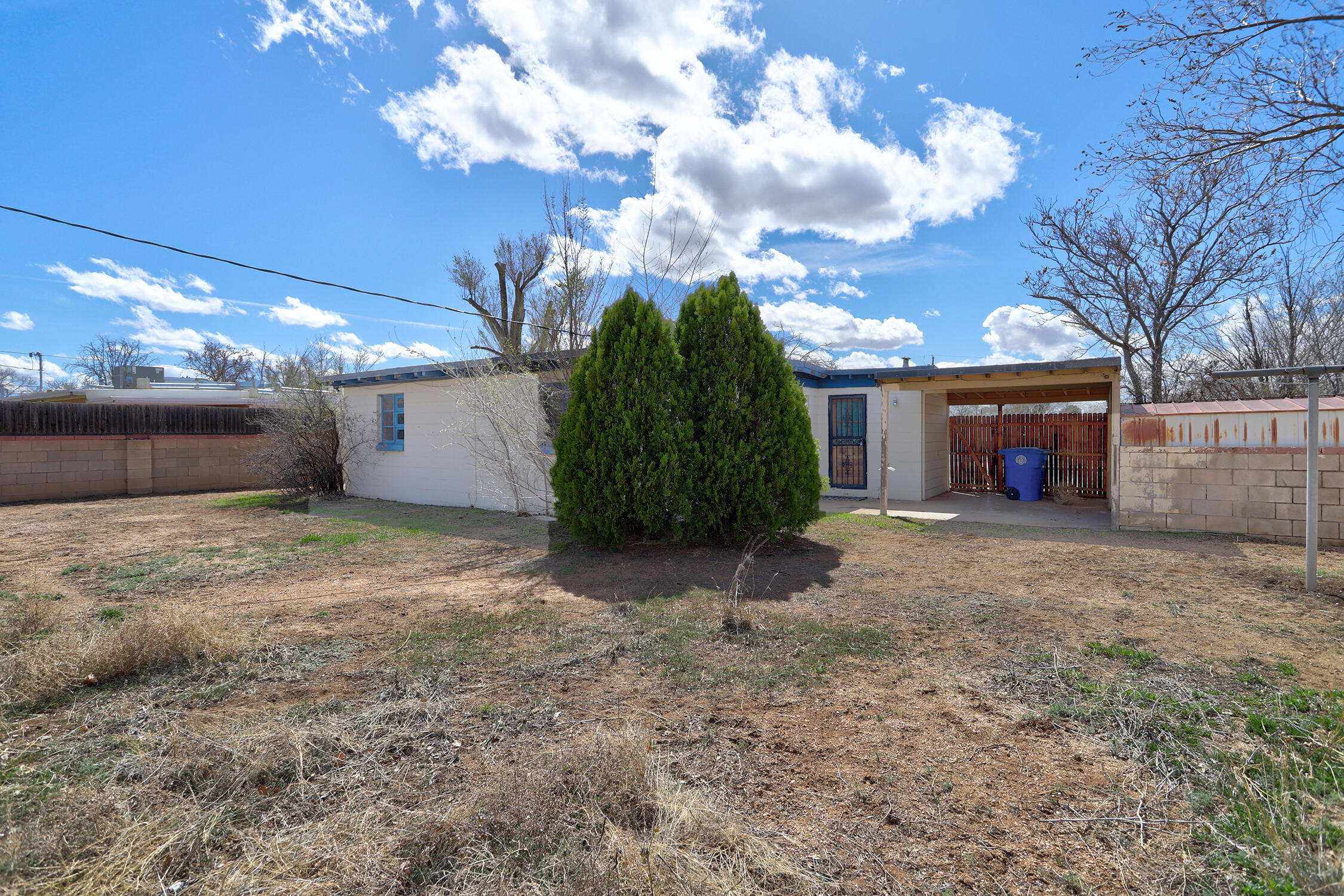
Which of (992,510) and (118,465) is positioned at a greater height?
(118,465)

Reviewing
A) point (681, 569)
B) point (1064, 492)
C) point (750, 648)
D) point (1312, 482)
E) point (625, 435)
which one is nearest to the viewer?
point (750, 648)

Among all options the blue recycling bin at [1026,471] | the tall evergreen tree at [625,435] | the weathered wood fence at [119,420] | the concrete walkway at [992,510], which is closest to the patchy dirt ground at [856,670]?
the tall evergreen tree at [625,435]

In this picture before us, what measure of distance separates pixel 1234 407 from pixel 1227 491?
1060 mm

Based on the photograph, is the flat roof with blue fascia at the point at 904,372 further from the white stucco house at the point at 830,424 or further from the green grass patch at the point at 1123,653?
the green grass patch at the point at 1123,653

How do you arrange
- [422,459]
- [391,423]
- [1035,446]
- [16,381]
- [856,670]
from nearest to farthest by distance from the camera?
[856,670], [422,459], [391,423], [1035,446], [16,381]

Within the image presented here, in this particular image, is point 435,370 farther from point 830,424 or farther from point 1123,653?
point 1123,653

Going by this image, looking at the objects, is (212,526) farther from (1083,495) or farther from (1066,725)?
(1083,495)

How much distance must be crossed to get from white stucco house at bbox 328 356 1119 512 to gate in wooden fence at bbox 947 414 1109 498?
0.52 metres

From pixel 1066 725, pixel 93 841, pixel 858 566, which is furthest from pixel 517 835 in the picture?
pixel 858 566

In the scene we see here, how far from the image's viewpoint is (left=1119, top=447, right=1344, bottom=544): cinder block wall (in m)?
7.20

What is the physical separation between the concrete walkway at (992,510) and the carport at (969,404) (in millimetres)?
329

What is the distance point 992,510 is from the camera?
10.5m

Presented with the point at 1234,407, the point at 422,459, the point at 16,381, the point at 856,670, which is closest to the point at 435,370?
the point at 422,459

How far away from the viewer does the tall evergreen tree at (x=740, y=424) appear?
21.8 ft
